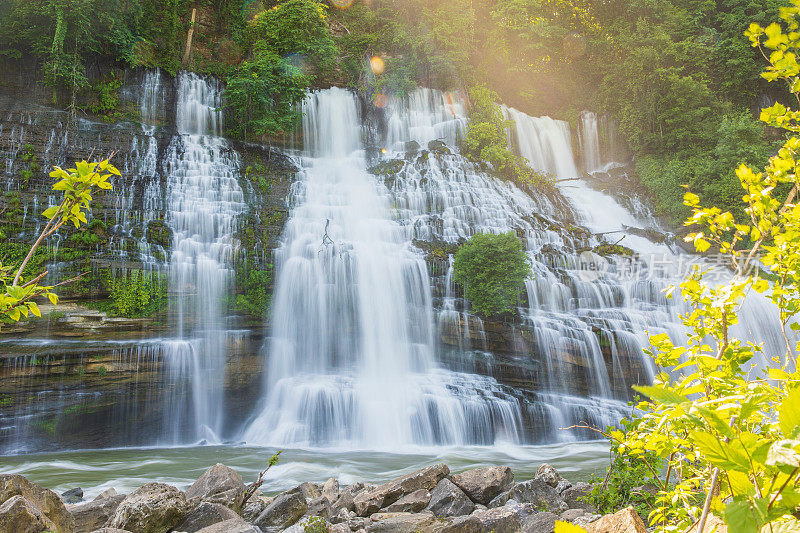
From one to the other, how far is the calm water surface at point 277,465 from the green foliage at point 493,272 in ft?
12.3

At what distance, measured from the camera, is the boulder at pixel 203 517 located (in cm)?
387

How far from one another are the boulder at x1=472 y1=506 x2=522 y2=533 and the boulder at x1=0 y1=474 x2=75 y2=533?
3506 millimetres

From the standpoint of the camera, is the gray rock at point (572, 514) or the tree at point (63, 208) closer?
the tree at point (63, 208)

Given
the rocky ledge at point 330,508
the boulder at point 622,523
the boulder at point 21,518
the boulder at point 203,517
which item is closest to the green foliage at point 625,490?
the rocky ledge at point 330,508

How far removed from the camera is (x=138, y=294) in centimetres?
1090

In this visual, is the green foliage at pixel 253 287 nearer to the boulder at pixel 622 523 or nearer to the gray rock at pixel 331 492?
the gray rock at pixel 331 492

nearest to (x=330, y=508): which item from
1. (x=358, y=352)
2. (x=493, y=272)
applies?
(x=358, y=352)

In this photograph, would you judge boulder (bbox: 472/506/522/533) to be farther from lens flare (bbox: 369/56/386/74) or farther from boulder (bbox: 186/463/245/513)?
lens flare (bbox: 369/56/386/74)

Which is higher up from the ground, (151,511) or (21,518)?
(21,518)

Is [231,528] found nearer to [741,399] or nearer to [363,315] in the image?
[741,399]

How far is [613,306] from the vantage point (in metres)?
13.9

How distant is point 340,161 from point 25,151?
10326 millimetres

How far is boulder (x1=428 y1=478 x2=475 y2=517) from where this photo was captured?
4520 mm

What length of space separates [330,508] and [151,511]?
5.41 ft
